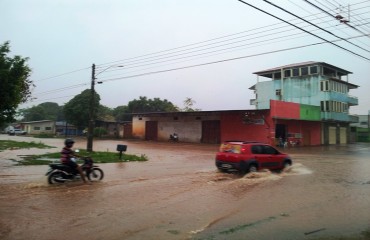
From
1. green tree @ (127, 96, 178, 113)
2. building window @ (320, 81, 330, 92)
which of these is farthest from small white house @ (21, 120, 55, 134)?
building window @ (320, 81, 330, 92)

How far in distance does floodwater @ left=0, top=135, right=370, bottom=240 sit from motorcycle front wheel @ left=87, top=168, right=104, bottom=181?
0.36 m

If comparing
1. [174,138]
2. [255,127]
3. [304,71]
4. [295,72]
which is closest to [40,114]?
[174,138]

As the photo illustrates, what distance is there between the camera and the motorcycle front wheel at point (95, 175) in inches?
529

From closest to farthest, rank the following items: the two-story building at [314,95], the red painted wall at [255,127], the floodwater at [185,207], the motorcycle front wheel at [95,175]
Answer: the floodwater at [185,207] < the motorcycle front wheel at [95,175] < the red painted wall at [255,127] < the two-story building at [314,95]

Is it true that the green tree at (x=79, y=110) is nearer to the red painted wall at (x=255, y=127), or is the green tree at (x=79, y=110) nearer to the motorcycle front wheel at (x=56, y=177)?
the red painted wall at (x=255, y=127)

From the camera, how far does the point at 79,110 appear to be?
63469 mm

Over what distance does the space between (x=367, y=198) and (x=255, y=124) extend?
2878cm

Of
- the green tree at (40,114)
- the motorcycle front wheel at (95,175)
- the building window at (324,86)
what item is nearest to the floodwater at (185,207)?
the motorcycle front wheel at (95,175)

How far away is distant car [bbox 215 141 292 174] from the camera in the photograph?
1566 cm

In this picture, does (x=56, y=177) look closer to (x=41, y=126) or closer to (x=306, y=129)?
(x=306, y=129)

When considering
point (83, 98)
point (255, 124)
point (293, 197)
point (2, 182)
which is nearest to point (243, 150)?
point (293, 197)

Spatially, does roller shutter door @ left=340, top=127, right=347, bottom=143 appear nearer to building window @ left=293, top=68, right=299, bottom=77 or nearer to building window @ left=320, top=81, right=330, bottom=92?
building window @ left=320, top=81, right=330, bottom=92

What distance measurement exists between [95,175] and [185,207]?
16.6ft

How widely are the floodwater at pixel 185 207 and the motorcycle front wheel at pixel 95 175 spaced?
362mm
